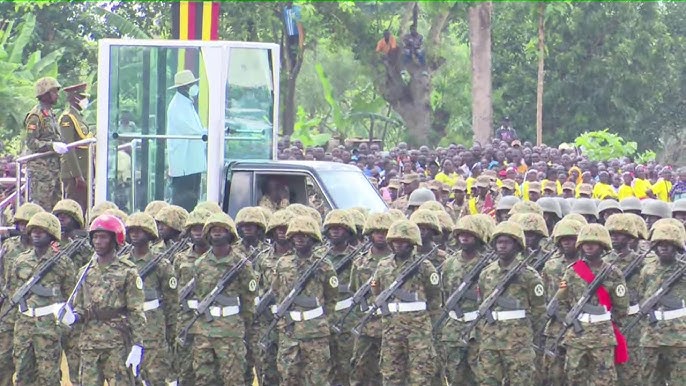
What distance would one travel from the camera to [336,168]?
16797 mm

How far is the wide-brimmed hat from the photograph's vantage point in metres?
16.8

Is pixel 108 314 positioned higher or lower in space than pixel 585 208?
lower

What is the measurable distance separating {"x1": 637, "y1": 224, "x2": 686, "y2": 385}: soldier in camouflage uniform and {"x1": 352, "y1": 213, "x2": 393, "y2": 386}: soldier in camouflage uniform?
2.30m

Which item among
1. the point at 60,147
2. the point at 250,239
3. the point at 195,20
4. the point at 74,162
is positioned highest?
the point at 195,20

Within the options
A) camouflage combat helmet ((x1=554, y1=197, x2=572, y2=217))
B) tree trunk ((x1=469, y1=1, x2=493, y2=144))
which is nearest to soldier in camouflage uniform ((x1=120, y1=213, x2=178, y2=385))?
camouflage combat helmet ((x1=554, y1=197, x2=572, y2=217))

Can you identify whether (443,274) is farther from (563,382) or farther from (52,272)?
(52,272)

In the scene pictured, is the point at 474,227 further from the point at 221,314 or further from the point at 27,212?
the point at 27,212

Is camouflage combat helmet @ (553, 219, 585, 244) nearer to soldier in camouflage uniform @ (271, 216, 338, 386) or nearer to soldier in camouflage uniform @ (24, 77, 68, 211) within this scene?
soldier in camouflage uniform @ (271, 216, 338, 386)

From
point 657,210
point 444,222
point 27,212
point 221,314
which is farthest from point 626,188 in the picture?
point 27,212

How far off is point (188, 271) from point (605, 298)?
142 inches

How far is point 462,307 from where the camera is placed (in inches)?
564

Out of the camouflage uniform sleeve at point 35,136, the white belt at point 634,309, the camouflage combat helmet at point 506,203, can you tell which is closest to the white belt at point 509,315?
the white belt at point 634,309

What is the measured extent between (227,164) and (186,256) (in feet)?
7.57

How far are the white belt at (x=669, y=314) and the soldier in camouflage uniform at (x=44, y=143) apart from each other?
6.61 meters
